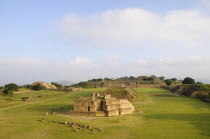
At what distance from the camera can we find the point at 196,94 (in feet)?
131

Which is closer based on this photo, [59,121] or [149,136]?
[149,136]

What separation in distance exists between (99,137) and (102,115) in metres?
7.59

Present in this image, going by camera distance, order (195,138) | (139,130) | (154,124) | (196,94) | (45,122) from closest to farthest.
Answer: (195,138) < (139,130) < (154,124) < (45,122) < (196,94)

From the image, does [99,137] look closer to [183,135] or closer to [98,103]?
[183,135]

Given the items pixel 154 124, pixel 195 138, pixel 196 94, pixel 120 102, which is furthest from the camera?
pixel 196 94

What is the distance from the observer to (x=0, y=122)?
1830 cm

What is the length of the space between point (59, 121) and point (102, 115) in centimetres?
531

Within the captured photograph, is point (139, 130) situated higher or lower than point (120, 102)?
lower

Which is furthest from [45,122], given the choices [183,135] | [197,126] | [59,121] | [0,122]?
[197,126]

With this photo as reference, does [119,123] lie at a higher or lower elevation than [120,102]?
lower

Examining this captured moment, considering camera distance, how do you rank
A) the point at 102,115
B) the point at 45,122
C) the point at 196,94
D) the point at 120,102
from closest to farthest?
the point at 45,122, the point at 102,115, the point at 120,102, the point at 196,94

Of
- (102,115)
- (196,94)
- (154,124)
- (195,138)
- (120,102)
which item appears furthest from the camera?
(196,94)

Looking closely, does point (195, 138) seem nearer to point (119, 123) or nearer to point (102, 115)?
point (119, 123)

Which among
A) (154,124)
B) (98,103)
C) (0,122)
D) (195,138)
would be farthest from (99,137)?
(0,122)
